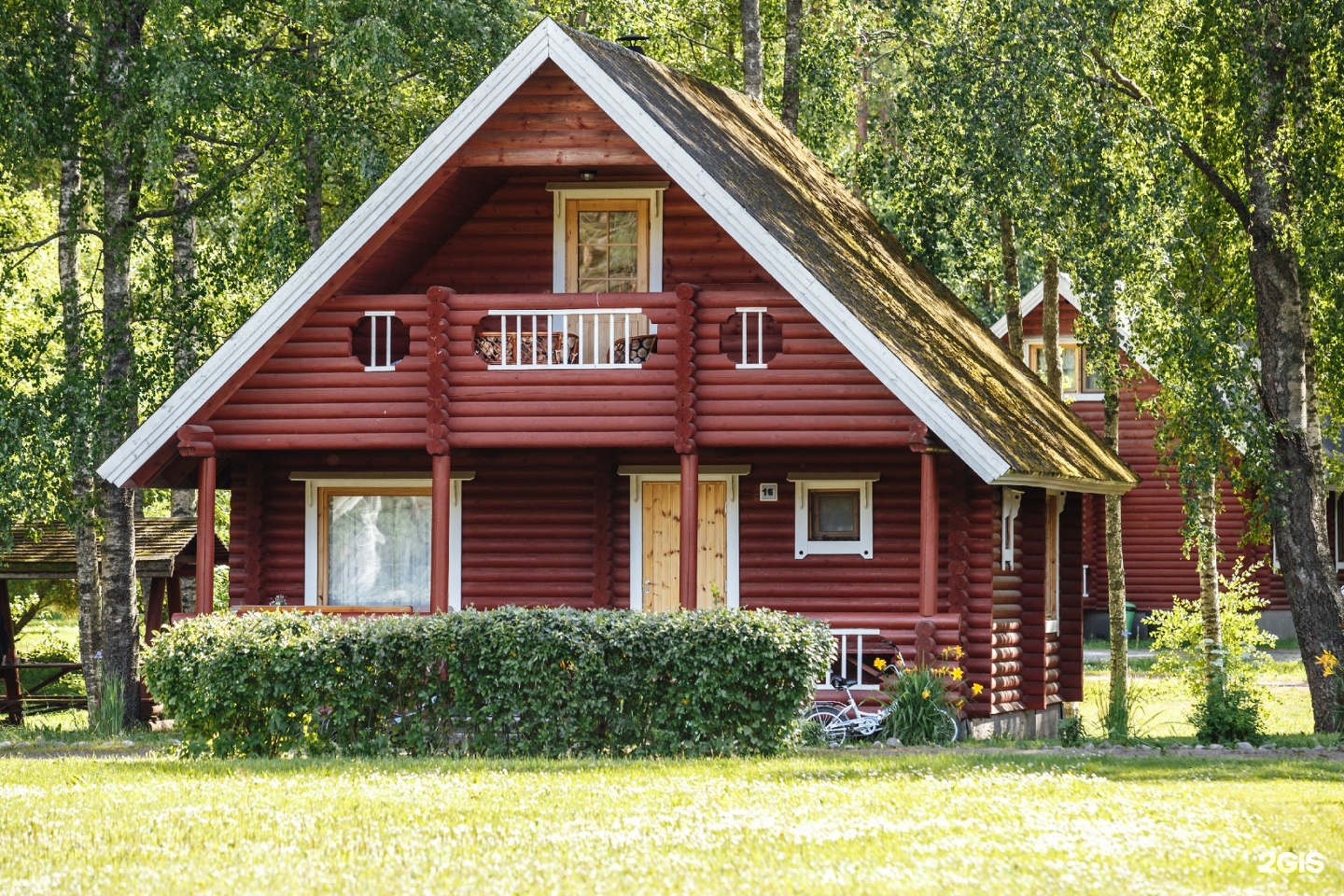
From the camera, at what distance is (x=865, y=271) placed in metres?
22.1

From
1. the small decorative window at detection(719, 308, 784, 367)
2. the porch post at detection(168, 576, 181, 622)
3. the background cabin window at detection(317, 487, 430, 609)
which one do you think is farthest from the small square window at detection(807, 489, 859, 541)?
the porch post at detection(168, 576, 181, 622)

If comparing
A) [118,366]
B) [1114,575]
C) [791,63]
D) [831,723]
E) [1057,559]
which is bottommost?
[831,723]

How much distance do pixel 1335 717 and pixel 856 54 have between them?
18222 millimetres

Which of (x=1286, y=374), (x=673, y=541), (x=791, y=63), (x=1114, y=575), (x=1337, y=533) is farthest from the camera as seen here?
(x=1337, y=533)

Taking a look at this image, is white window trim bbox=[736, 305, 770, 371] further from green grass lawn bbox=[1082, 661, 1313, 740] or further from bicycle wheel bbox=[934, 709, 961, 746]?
green grass lawn bbox=[1082, 661, 1313, 740]

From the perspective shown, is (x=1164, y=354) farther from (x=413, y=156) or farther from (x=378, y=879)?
(x=378, y=879)

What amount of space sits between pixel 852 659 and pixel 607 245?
5867 millimetres

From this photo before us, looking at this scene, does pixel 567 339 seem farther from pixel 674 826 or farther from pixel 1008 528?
pixel 674 826

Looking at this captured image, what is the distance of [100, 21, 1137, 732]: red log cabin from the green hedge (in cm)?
355

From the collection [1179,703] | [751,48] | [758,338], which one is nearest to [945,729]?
[758,338]

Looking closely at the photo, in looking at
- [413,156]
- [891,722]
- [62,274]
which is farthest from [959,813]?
[62,274]

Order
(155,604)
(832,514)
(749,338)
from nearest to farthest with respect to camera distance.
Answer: (749,338) → (832,514) → (155,604)

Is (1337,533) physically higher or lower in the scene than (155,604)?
higher

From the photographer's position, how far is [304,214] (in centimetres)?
2844
